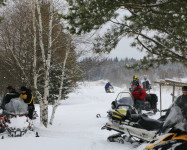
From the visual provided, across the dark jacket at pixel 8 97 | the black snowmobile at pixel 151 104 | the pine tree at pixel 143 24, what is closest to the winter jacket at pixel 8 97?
the dark jacket at pixel 8 97

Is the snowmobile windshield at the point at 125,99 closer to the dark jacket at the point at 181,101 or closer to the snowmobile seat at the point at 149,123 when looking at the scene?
the snowmobile seat at the point at 149,123

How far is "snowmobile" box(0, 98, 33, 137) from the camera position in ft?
23.4

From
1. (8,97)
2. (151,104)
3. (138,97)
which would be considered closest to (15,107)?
(8,97)

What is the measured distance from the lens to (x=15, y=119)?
24.4 feet

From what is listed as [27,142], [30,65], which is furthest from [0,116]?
[30,65]

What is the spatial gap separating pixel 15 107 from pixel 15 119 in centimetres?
48

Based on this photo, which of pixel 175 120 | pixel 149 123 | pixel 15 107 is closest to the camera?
pixel 175 120

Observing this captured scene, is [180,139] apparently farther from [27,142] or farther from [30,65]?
[30,65]

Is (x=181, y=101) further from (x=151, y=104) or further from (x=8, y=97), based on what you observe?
(x=151, y=104)

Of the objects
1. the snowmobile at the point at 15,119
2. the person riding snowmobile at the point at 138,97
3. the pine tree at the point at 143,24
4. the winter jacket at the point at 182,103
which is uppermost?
the pine tree at the point at 143,24

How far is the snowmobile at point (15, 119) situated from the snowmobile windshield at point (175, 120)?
439cm

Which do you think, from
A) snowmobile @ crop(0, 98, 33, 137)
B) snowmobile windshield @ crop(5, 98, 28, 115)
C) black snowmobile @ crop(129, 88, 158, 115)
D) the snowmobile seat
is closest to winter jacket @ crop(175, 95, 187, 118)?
the snowmobile seat

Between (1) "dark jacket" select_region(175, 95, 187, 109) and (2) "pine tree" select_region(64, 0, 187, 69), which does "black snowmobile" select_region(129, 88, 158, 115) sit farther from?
(1) "dark jacket" select_region(175, 95, 187, 109)

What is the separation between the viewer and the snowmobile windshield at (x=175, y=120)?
3959 mm
